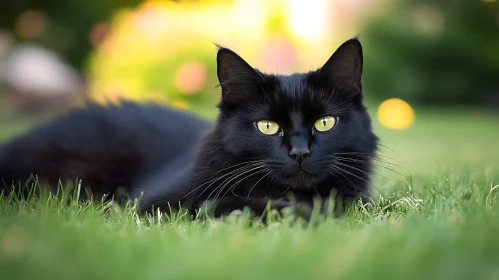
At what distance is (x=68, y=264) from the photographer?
48.7 inches

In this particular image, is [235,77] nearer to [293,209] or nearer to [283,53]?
[293,209]

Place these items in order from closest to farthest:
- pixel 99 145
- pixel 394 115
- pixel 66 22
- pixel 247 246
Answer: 1. pixel 247 246
2. pixel 99 145
3. pixel 394 115
4. pixel 66 22

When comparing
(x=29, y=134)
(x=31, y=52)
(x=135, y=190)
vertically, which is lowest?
(x=135, y=190)

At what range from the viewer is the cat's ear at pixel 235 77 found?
2.17 meters

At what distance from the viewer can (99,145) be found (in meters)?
2.87

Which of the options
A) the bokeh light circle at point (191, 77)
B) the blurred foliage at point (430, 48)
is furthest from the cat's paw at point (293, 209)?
the blurred foliage at point (430, 48)

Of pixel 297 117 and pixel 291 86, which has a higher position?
pixel 291 86

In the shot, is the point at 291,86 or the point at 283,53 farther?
the point at 283,53

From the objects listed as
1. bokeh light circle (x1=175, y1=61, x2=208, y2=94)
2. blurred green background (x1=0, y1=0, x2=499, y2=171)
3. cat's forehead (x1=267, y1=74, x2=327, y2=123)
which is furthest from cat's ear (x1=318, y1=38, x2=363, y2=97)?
bokeh light circle (x1=175, y1=61, x2=208, y2=94)

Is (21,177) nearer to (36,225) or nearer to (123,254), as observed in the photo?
(36,225)

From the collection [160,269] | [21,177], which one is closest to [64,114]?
[21,177]

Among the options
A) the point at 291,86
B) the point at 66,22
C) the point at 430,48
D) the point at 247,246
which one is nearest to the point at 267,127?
the point at 291,86

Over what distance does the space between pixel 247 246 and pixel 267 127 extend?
804 millimetres

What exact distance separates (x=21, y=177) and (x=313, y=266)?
2.06m
